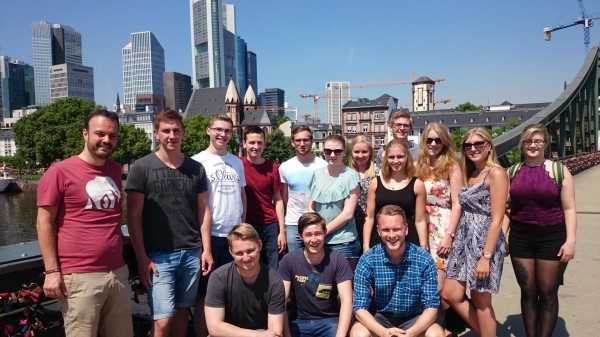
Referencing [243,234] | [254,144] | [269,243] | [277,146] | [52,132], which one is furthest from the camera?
[277,146]

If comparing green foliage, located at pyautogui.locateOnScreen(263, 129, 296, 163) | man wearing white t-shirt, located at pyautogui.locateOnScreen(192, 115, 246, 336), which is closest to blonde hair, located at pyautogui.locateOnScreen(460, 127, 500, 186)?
man wearing white t-shirt, located at pyautogui.locateOnScreen(192, 115, 246, 336)

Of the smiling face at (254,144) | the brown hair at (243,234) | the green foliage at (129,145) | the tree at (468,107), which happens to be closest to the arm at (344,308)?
the brown hair at (243,234)

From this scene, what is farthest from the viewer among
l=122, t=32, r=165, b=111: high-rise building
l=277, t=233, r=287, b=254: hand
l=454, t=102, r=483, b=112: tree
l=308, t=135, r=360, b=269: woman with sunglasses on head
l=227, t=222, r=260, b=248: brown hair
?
l=122, t=32, r=165, b=111: high-rise building

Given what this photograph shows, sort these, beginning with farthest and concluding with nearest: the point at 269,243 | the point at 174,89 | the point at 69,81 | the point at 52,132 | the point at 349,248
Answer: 1. the point at 174,89
2. the point at 69,81
3. the point at 52,132
4. the point at 269,243
5. the point at 349,248

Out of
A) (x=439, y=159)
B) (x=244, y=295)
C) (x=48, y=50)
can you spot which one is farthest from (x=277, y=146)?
(x=48, y=50)

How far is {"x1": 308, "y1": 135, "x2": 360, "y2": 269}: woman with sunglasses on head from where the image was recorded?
125 inches

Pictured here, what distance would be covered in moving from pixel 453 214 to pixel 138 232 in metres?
2.05

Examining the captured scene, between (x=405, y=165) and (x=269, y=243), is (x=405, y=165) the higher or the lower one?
the higher one

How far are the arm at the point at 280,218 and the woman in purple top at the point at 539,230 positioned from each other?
1666mm

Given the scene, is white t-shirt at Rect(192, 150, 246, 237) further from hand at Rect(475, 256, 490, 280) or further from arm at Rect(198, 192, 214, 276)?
hand at Rect(475, 256, 490, 280)

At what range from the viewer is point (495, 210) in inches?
109

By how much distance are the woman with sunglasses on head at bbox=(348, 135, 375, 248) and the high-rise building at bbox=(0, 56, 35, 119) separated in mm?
204641

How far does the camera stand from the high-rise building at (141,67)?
188875 mm

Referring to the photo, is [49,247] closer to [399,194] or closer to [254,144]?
[254,144]
